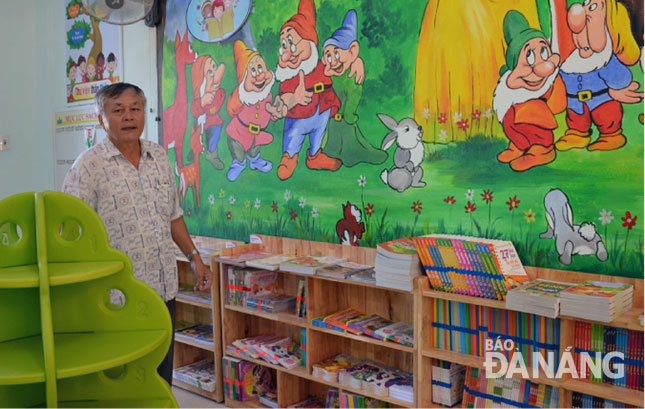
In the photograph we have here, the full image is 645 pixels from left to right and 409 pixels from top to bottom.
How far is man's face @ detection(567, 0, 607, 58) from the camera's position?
2289mm

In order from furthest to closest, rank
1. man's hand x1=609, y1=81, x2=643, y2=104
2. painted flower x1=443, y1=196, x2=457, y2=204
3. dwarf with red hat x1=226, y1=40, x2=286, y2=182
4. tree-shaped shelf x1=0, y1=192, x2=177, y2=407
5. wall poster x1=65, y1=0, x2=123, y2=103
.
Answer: wall poster x1=65, y1=0, x2=123, y2=103, dwarf with red hat x1=226, y1=40, x2=286, y2=182, painted flower x1=443, y1=196, x2=457, y2=204, man's hand x1=609, y1=81, x2=643, y2=104, tree-shaped shelf x1=0, y1=192, x2=177, y2=407

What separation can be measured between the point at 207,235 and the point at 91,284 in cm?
205

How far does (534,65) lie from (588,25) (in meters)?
0.25

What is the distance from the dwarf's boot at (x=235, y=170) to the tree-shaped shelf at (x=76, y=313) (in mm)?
1738

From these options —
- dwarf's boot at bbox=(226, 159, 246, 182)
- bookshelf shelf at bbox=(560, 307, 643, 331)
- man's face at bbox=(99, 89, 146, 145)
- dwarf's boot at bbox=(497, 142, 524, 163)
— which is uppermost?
man's face at bbox=(99, 89, 146, 145)

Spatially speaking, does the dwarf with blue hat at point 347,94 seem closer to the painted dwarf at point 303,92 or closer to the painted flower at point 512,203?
the painted dwarf at point 303,92

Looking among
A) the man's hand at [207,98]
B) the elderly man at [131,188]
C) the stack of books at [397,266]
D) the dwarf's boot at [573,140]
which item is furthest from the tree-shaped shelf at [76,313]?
the man's hand at [207,98]

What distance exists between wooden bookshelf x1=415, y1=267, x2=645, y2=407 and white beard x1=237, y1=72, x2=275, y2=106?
1510mm

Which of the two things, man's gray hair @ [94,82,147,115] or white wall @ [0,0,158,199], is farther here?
white wall @ [0,0,158,199]

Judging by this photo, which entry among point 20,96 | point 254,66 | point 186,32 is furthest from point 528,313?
point 20,96

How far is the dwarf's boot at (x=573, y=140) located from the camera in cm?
235

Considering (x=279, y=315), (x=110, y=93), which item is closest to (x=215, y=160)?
(x=279, y=315)

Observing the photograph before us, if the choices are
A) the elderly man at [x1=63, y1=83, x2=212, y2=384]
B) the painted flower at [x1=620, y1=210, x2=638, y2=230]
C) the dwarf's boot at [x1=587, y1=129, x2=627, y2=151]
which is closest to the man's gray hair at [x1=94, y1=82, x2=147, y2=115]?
the elderly man at [x1=63, y1=83, x2=212, y2=384]

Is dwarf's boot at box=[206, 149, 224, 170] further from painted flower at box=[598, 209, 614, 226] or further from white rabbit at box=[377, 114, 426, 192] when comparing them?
painted flower at box=[598, 209, 614, 226]
